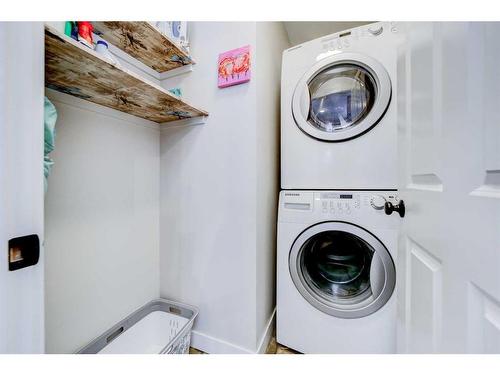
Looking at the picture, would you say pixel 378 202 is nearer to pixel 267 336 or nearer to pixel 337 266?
pixel 337 266

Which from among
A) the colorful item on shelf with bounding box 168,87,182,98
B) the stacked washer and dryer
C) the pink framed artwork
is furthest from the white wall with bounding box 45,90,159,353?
the stacked washer and dryer

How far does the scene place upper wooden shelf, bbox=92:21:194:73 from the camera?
88 centimetres

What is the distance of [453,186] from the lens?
1.32ft

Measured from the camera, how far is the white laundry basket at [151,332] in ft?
3.08

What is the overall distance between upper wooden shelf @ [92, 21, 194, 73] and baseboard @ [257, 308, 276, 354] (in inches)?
64.5

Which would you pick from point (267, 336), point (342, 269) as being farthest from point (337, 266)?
point (267, 336)

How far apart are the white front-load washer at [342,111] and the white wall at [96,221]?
874mm

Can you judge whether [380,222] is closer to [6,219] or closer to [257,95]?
[257,95]

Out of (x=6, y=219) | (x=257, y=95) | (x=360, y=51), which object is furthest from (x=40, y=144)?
(x=360, y=51)

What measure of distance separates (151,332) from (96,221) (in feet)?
2.40

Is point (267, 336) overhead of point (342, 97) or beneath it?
beneath

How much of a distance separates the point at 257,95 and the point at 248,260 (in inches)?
34.1
